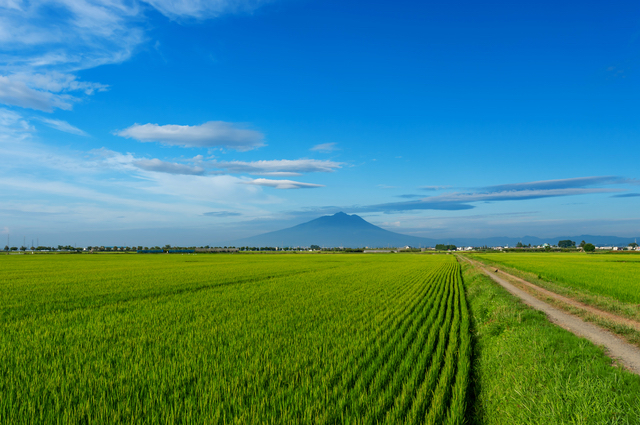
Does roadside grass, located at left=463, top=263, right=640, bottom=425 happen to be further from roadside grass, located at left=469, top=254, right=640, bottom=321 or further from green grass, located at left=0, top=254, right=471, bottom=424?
roadside grass, located at left=469, top=254, right=640, bottom=321

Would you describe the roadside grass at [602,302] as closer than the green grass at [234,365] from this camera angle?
No

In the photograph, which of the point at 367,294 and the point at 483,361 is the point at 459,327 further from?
the point at 367,294

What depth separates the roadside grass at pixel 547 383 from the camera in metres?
4.60

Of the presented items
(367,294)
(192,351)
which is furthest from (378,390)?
(367,294)

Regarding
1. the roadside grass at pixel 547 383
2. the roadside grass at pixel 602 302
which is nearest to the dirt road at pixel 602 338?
the roadside grass at pixel 547 383

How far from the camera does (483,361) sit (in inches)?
299

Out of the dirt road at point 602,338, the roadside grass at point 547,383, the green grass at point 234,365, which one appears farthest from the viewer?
the dirt road at point 602,338

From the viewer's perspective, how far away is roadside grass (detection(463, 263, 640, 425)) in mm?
4602

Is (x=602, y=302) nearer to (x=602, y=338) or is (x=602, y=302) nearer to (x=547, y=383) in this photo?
(x=602, y=338)

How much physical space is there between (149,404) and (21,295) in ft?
58.5

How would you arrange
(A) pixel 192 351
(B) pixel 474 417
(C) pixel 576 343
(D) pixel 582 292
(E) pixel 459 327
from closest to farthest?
(B) pixel 474 417 < (A) pixel 192 351 < (C) pixel 576 343 < (E) pixel 459 327 < (D) pixel 582 292

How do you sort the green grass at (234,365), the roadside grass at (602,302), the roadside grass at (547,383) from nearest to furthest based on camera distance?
the roadside grass at (547,383) < the green grass at (234,365) < the roadside grass at (602,302)

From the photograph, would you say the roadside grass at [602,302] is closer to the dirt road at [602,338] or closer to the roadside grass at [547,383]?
the dirt road at [602,338]

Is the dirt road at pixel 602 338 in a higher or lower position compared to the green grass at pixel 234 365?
lower
